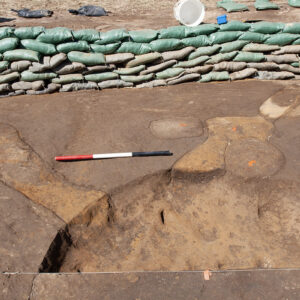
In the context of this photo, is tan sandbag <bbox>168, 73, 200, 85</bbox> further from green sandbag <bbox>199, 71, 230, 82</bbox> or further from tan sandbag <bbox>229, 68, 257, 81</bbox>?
tan sandbag <bbox>229, 68, 257, 81</bbox>

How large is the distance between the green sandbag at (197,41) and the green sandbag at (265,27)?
789mm

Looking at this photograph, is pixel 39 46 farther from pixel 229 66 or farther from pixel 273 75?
pixel 273 75

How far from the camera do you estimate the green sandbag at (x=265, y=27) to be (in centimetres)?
508

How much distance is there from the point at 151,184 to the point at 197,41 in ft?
8.87

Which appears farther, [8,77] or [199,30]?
[199,30]

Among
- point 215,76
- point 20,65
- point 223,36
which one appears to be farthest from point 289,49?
point 20,65

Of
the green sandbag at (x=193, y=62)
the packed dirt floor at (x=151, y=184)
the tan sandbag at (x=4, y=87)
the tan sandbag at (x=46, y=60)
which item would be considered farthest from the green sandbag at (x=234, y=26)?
the tan sandbag at (x=4, y=87)

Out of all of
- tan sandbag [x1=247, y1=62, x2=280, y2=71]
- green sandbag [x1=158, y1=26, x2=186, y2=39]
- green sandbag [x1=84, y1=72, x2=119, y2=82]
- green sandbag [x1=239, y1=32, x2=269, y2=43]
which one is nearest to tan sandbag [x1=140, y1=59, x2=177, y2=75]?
green sandbag [x1=158, y1=26, x2=186, y2=39]

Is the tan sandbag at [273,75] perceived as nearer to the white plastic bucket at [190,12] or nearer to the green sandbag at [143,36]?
the white plastic bucket at [190,12]

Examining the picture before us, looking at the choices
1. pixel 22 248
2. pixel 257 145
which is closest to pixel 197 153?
pixel 257 145

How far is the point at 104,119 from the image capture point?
4328 millimetres

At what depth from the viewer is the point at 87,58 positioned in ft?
15.4

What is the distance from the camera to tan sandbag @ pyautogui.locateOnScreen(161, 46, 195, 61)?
4.93 metres

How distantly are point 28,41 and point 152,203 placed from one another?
3041mm
